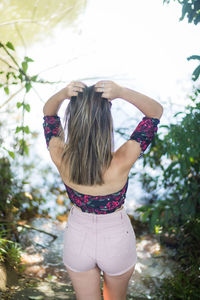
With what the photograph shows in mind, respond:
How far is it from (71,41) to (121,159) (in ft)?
9.13

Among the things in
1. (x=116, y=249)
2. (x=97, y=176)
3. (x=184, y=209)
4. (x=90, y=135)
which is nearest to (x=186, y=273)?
(x=184, y=209)

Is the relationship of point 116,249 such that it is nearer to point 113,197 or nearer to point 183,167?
point 113,197

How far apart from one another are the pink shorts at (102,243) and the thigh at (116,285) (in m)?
0.03

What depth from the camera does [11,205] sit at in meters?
2.68

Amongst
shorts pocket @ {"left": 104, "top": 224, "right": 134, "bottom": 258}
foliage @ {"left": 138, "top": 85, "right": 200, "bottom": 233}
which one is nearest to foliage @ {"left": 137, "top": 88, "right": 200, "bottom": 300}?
foliage @ {"left": 138, "top": 85, "right": 200, "bottom": 233}

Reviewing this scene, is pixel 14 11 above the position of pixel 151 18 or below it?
above

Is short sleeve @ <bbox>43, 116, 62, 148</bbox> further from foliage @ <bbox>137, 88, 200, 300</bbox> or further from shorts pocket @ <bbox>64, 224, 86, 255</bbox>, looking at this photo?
foliage @ <bbox>137, 88, 200, 300</bbox>

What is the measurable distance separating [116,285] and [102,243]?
223 millimetres

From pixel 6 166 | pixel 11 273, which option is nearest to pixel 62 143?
pixel 11 273

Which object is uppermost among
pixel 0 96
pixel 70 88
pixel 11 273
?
pixel 0 96

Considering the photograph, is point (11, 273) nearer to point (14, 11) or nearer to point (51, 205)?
point (51, 205)

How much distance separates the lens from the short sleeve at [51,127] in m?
1.33

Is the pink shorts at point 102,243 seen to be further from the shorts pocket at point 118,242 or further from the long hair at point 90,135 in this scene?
the long hair at point 90,135

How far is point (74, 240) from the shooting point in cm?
125
